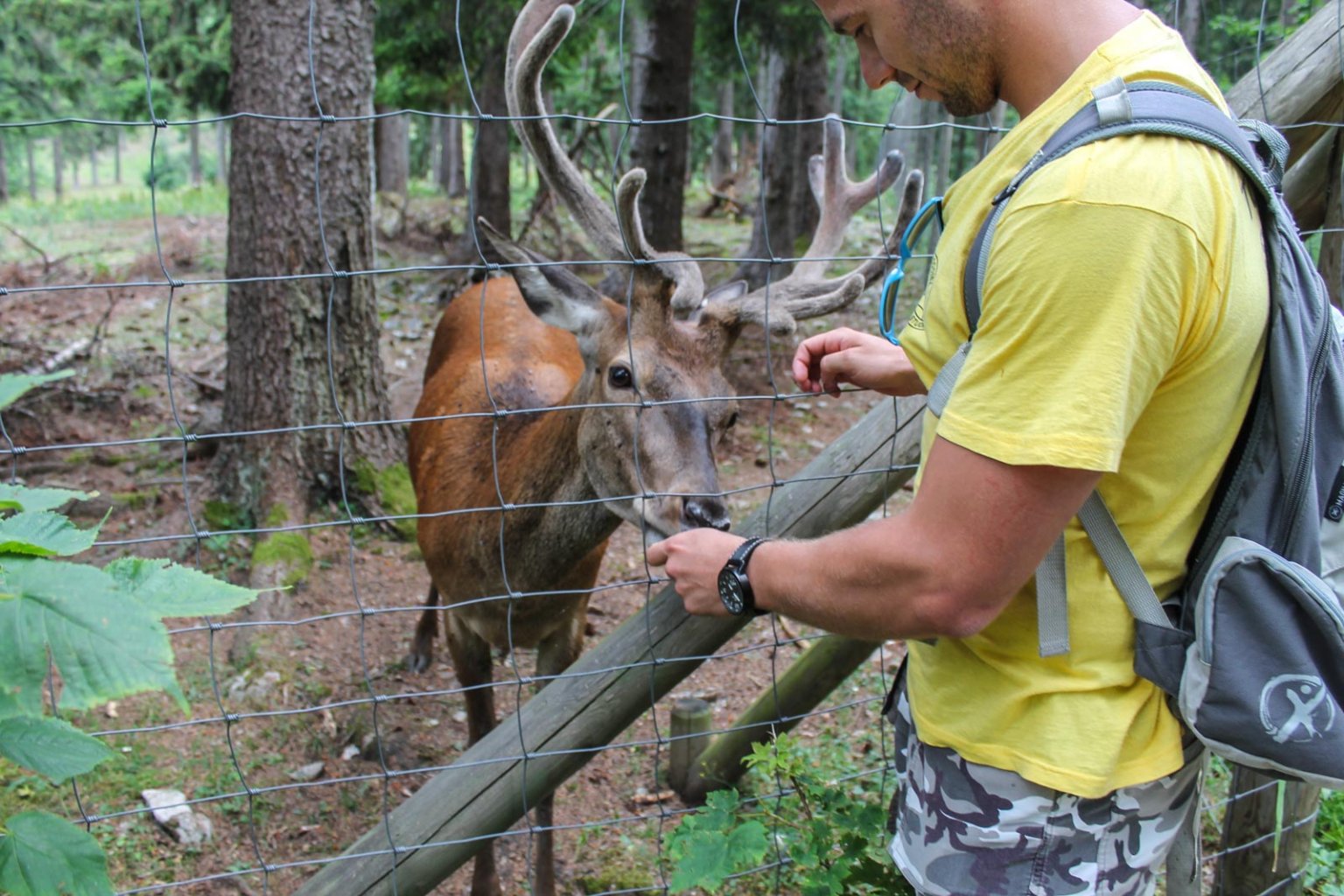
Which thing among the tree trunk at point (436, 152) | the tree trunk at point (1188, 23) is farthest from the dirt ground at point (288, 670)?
the tree trunk at point (436, 152)

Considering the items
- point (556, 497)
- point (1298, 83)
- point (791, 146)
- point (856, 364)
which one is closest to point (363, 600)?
point (556, 497)

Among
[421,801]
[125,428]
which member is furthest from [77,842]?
[125,428]

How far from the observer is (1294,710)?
1.61 m

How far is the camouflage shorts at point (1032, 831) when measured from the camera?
1.72m

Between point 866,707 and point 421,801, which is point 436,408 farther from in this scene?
point 421,801

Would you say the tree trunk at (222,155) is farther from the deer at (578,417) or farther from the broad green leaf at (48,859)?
the broad green leaf at (48,859)

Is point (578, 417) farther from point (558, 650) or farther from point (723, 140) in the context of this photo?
point (723, 140)

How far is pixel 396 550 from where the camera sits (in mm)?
6000

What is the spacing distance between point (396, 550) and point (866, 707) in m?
2.76

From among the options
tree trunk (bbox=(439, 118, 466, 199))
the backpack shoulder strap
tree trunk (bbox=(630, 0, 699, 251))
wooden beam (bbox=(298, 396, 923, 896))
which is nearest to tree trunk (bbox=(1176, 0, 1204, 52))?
tree trunk (bbox=(630, 0, 699, 251))

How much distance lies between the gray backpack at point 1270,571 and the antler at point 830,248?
1.46m

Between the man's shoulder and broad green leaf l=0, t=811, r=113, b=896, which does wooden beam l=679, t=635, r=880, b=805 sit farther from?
the man's shoulder

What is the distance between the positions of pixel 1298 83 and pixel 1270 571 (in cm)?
164

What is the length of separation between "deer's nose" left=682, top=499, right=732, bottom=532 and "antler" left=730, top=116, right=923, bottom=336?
1.96 feet
